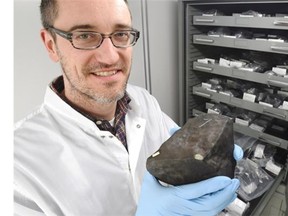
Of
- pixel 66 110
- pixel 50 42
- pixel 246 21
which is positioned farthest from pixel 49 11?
pixel 246 21

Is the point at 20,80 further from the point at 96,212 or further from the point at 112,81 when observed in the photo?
the point at 96,212

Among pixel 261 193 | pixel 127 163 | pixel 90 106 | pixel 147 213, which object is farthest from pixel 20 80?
pixel 261 193

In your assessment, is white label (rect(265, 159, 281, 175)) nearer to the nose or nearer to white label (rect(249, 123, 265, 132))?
white label (rect(249, 123, 265, 132))

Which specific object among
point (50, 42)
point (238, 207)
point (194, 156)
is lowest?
point (238, 207)

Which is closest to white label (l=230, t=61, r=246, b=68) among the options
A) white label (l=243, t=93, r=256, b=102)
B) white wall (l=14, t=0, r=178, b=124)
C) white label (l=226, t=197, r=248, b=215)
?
white label (l=243, t=93, r=256, b=102)

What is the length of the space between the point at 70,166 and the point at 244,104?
3.41ft

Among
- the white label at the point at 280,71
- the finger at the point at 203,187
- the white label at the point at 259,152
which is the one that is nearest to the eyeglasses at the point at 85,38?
the finger at the point at 203,187

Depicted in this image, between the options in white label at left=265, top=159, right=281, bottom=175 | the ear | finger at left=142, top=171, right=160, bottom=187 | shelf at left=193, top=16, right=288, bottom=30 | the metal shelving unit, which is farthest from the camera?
white label at left=265, top=159, right=281, bottom=175

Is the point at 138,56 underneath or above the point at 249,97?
above

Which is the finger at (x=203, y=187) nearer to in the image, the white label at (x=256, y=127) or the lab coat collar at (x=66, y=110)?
the lab coat collar at (x=66, y=110)

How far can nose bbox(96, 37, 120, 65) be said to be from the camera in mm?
758

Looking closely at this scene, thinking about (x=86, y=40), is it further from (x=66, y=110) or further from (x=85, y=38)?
(x=66, y=110)

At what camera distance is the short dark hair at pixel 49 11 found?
0.77 meters

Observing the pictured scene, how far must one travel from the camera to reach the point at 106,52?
76 centimetres
